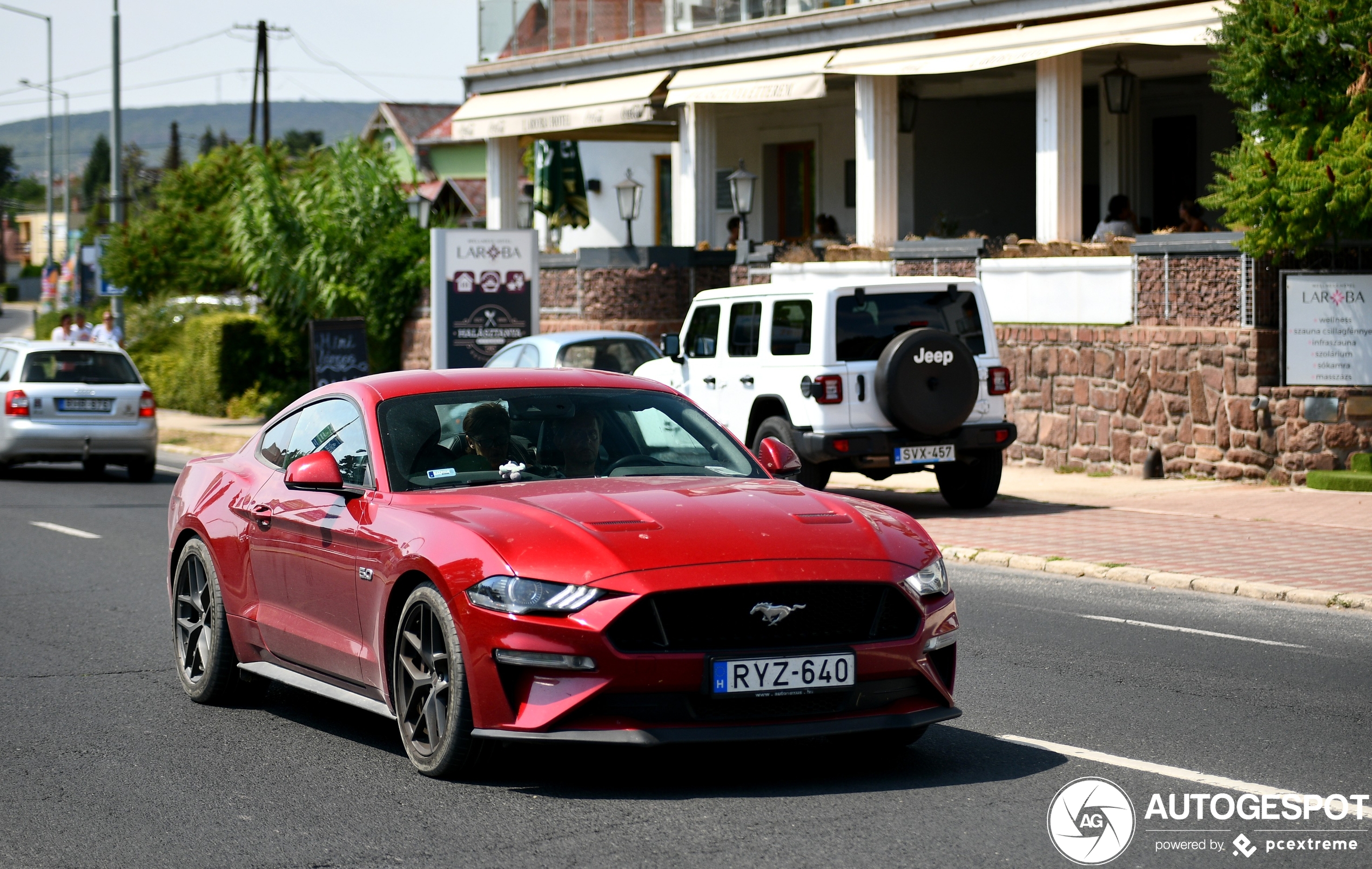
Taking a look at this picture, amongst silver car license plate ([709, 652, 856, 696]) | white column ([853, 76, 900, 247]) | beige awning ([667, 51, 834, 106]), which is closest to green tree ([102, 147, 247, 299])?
beige awning ([667, 51, 834, 106])

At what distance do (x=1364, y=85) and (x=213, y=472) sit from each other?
1223cm

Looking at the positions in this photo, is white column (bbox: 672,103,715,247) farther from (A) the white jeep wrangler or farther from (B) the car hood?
(B) the car hood

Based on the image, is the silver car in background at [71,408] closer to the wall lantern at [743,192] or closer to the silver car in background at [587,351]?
the silver car in background at [587,351]

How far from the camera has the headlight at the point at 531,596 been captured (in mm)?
5723

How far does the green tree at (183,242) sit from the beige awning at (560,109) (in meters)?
9.07

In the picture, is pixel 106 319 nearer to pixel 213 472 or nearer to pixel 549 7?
pixel 549 7

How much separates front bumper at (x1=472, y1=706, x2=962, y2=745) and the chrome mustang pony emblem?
0.34 metres

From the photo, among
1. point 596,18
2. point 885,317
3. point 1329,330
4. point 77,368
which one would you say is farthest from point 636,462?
point 596,18

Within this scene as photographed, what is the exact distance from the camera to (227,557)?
25.3 ft

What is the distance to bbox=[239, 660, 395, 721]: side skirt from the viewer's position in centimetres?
658

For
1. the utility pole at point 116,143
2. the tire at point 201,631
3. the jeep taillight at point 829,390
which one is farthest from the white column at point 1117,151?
the tire at point 201,631

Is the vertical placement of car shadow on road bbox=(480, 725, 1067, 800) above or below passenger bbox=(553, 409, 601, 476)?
below

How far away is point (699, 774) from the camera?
634cm

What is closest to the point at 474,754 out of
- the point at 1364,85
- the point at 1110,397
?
the point at 1364,85
